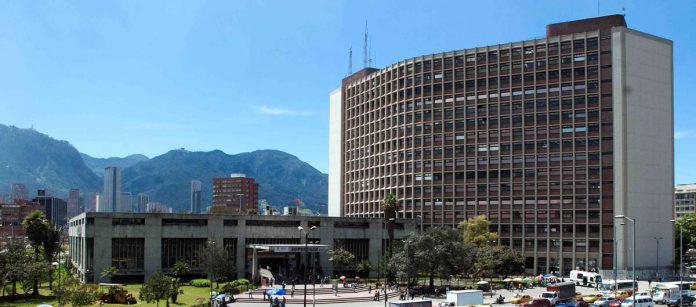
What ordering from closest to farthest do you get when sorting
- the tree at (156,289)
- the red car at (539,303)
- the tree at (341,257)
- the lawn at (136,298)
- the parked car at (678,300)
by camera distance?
the tree at (156,289) < the red car at (539,303) < the lawn at (136,298) < the parked car at (678,300) < the tree at (341,257)

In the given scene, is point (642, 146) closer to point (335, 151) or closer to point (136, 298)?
point (335, 151)

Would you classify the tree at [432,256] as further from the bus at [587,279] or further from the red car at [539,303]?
the bus at [587,279]

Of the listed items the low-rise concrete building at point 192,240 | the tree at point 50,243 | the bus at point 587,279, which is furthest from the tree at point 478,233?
the tree at point 50,243

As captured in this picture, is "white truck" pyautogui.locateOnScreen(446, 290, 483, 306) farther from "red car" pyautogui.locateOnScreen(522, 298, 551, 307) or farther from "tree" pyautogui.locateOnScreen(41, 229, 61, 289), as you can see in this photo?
"tree" pyautogui.locateOnScreen(41, 229, 61, 289)

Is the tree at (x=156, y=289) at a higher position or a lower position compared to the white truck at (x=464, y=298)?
higher

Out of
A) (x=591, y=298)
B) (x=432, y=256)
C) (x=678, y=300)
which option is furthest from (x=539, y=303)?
(x=432, y=256)

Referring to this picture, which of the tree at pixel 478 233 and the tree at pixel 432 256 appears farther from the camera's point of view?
the tree at pixel 478 233

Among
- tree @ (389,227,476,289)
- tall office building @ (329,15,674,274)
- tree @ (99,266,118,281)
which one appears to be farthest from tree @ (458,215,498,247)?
tree @ (99,266,118,281)

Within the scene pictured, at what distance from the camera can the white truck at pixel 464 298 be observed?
68188 millimetres

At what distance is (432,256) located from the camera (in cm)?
8369

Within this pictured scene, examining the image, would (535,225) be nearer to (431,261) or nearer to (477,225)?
(477,225)

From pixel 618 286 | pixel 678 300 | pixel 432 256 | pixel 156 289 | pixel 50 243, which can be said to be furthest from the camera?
pixel 50 243

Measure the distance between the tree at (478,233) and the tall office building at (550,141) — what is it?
13733 mm

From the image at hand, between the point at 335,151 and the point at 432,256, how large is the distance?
93.9m
